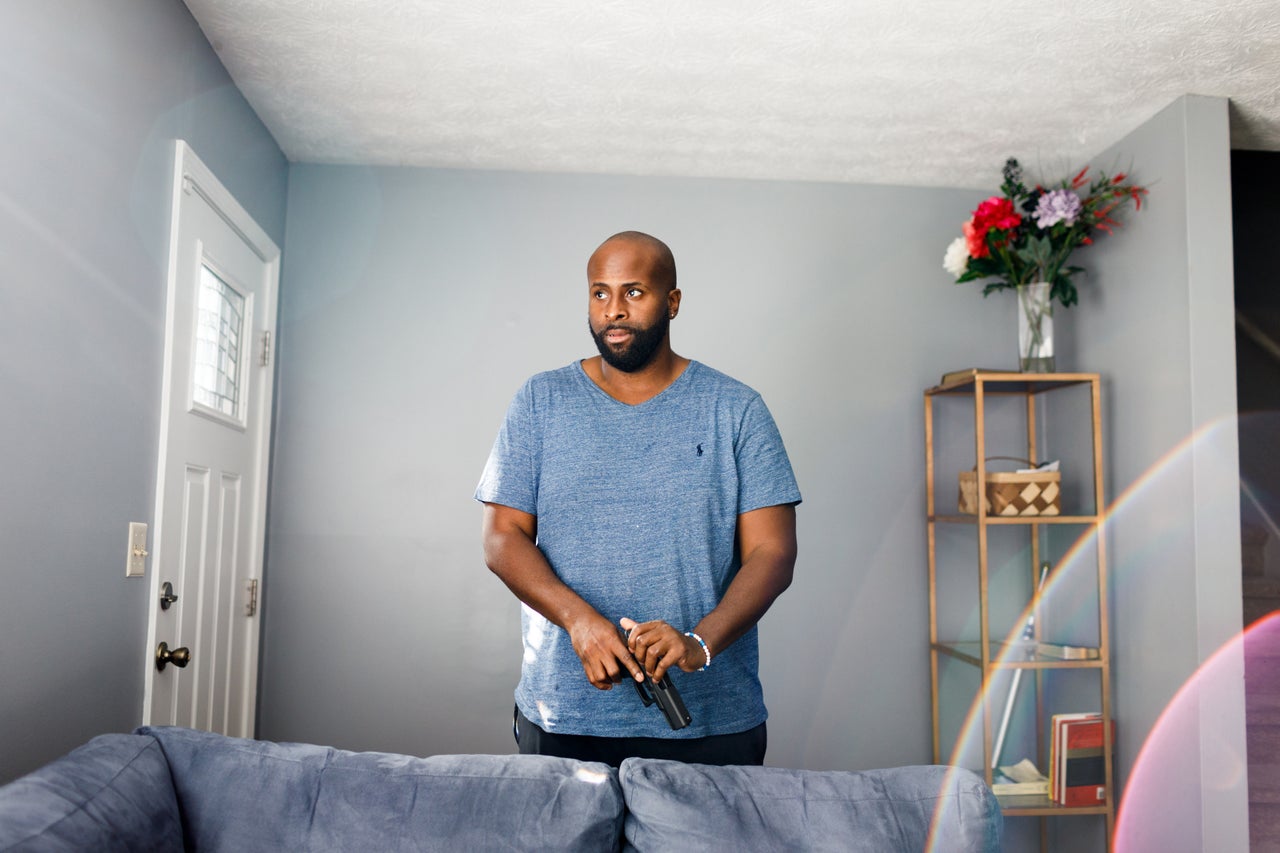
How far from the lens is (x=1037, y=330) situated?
3271 millimetres

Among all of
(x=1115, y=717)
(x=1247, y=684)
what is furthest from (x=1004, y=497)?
(x=1247, y=684)

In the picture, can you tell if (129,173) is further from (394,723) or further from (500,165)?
(394,723)

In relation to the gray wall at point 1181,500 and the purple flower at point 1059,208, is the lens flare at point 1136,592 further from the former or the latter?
the purple flower at point 1059,208

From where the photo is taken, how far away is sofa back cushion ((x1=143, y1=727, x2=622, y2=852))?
4.82 feet

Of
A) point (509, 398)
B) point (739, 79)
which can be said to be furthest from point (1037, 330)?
point (509, 398)

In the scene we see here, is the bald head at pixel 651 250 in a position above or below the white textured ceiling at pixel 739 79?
below

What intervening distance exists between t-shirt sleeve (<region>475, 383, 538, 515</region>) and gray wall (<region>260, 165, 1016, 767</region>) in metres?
1.63

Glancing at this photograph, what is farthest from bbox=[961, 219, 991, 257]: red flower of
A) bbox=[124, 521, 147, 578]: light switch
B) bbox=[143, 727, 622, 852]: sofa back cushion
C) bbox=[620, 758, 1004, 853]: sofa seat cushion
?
bbox=[124, 521, 147, 578]: light switch

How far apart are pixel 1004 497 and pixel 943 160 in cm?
115

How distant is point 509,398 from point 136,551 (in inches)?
58.0

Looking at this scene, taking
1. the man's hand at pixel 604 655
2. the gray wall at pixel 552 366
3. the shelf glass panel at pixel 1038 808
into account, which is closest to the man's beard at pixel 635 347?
the man's hand at pixel 604 655

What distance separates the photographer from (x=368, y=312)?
11.3ft

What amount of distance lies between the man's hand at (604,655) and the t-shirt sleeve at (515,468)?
320 millimetres

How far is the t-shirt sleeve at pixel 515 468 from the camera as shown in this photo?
69.7 inches
